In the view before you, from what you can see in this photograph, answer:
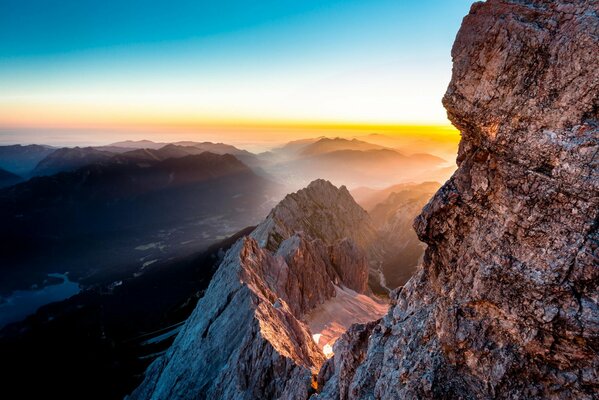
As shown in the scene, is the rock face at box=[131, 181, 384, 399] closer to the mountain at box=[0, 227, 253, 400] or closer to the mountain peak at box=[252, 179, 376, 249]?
the mountain peak at box=[252, 179, 376, 249]

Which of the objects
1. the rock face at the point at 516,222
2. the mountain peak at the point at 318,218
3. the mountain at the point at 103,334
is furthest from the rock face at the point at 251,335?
the mountain at the point at 103,334

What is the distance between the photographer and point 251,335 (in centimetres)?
3594

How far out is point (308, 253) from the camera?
8306 centimetres

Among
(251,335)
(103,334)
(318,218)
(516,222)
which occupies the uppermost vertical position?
(516,222)

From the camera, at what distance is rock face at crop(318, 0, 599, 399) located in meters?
12.1

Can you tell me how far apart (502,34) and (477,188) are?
665 cm

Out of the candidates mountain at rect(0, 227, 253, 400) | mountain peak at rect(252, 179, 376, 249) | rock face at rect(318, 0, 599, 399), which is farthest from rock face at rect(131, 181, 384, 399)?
mountain at rect(0, 227, 253, 400)

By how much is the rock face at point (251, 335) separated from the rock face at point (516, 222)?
50.5 feet

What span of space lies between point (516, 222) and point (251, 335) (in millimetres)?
29337

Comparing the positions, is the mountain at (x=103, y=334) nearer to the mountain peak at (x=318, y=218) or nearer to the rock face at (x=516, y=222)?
the mountain peak at (x=318, y=218)

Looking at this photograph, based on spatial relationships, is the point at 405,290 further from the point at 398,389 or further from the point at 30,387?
the point at 30,387

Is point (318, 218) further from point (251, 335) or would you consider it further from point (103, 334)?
point (251, 335)

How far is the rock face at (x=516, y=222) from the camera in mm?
12133

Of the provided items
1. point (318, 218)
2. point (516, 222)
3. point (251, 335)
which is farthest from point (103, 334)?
point (516, 222)
